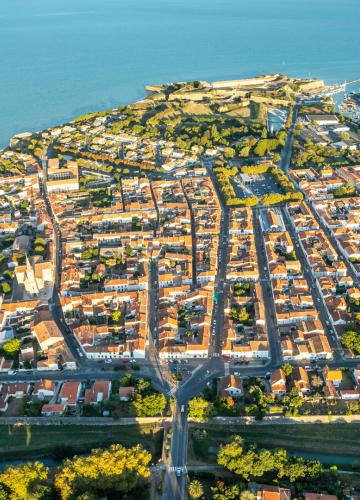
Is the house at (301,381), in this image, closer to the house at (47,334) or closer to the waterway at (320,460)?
the waterway at (320,460)

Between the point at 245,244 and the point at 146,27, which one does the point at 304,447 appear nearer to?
the point at 245,244

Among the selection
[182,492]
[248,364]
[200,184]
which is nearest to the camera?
[182,492]

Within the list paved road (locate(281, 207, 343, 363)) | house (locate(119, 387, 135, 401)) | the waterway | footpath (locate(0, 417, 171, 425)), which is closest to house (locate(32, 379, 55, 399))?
footpath (locate(0, 417, 171, 425))

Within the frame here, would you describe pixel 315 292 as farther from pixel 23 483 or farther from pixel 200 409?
pixel 23 483

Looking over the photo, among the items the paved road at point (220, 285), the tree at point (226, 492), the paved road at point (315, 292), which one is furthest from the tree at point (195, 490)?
the paved road at point (315, 292)

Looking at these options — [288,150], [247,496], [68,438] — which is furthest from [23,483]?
[288,150]

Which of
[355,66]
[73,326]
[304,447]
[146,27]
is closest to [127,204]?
[73,326]
